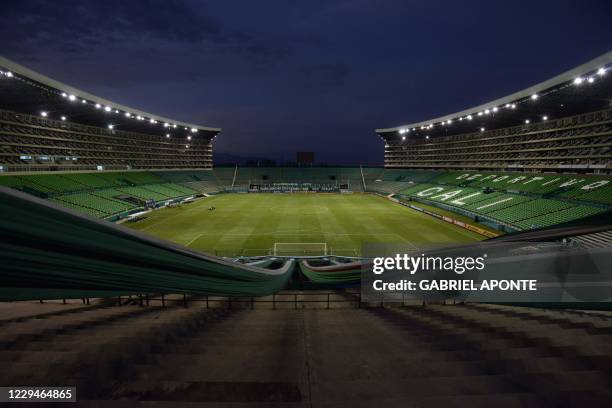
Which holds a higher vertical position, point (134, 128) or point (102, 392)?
point (134, 128)

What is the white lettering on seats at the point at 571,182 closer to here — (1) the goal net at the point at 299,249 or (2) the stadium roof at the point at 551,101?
(2) the stadium roof at the point at 551,101

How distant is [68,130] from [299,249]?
166 ft

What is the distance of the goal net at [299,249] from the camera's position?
2672 centimetres

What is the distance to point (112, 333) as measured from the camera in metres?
5.02

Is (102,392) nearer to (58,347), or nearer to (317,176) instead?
(58,347)

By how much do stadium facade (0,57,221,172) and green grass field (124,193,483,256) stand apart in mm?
18202

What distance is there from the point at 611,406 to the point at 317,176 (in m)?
94.8

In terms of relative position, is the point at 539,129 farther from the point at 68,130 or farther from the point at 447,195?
the point at 68,130

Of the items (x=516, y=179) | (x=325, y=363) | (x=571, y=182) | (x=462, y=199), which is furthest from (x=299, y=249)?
(x=516, y=179)

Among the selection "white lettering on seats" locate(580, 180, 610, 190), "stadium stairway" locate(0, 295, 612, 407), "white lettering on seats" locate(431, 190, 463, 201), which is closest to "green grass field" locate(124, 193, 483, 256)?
"white lettering on seats" locate(431, 190, 463, 201)

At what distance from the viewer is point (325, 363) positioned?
13.1 feet

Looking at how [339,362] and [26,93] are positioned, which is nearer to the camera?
[339,362]

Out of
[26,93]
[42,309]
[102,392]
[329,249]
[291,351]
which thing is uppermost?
[26,93]

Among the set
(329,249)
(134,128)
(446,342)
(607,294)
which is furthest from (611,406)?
(134,128)
